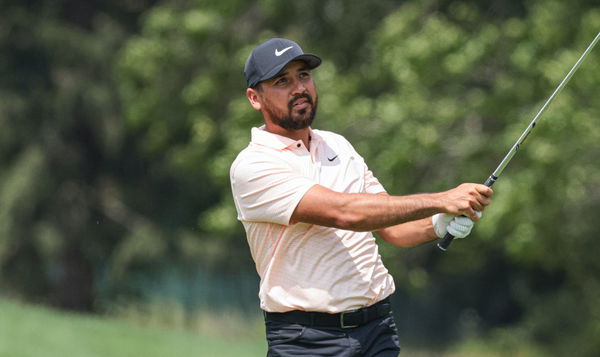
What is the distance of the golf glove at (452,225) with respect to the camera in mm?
4445

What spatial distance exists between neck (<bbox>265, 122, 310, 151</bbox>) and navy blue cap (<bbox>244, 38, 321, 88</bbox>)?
0.66 ft

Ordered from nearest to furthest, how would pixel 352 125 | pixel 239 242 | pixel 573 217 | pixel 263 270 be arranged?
pixel 263 270, pixel 573 217, pixel 352 125, pixel 239 242

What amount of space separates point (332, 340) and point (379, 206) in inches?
23.0

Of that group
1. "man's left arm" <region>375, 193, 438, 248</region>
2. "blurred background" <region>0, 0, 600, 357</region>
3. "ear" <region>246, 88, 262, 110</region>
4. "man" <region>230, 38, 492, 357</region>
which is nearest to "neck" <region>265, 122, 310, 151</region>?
"man" <region>230, 38, 492, 357</region>

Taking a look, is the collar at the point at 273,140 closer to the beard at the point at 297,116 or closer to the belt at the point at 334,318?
the beard at the point at 297,116

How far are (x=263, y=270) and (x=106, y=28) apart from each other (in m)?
19.4

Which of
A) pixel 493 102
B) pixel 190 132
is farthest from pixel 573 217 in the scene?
pixel 190 132

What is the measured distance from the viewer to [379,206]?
4.38m

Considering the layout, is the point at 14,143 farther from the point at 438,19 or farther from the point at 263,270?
the point at 263,270

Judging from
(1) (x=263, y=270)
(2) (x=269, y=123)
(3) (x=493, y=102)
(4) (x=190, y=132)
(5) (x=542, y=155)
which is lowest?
(1) (x=263, y=270)

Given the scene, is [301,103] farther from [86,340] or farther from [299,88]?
[86,340]

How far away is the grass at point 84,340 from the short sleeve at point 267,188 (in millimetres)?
9296

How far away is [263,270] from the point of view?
466 cm

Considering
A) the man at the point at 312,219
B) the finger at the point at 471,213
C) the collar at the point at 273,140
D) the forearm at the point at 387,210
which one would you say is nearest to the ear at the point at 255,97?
the man at the point at 312,219
